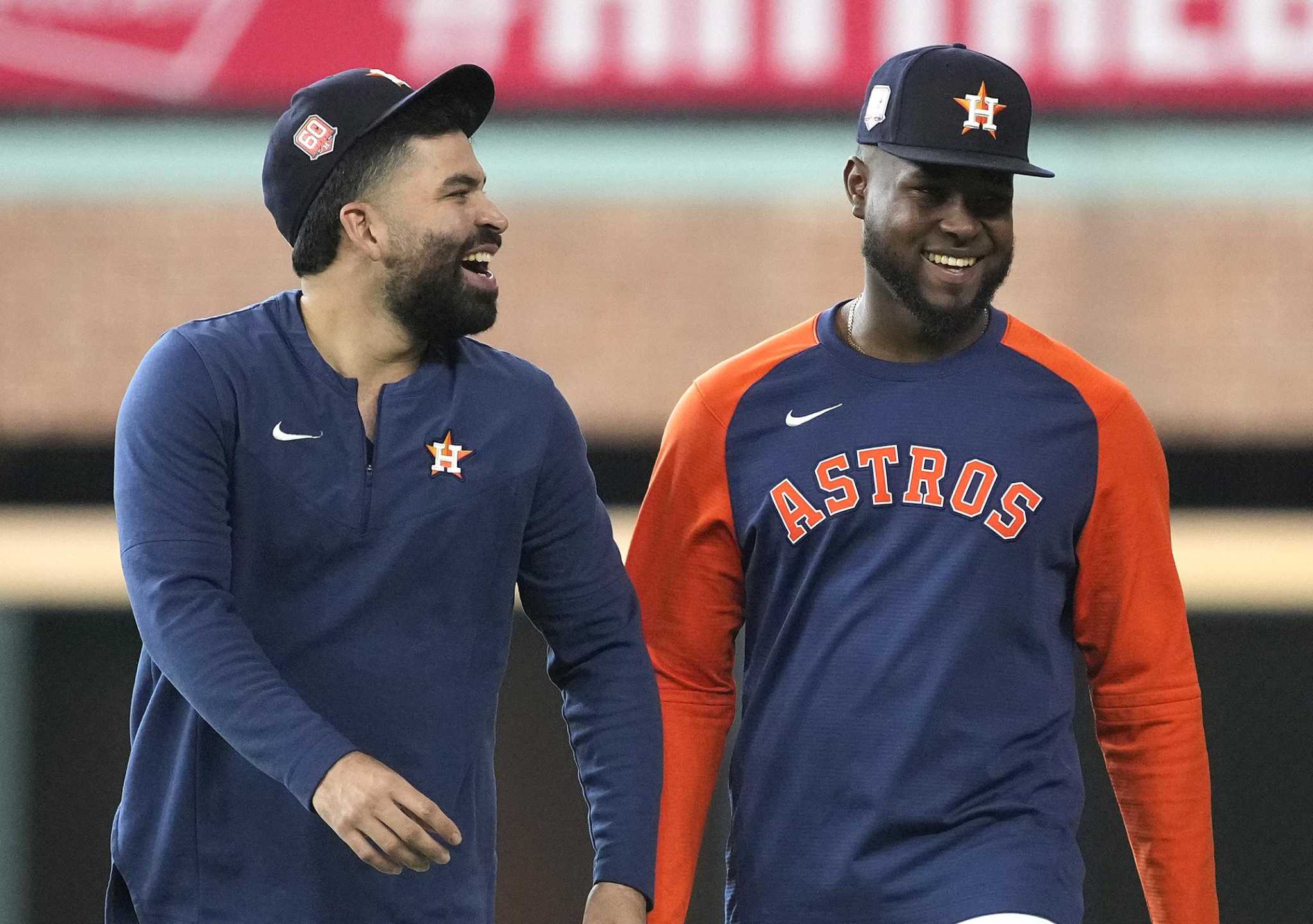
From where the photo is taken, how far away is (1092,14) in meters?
8.67

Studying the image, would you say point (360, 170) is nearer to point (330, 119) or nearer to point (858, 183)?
point (330, 119)

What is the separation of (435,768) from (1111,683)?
4.22 ft

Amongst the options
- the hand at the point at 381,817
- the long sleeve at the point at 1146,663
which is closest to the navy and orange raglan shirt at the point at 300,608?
the hand at the point at 381,817

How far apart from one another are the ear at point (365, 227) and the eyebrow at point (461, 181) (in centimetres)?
13

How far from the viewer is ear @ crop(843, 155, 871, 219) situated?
3730mm

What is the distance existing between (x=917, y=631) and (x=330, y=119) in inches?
52.5

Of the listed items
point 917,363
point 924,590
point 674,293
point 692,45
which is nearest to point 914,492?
point 924,590

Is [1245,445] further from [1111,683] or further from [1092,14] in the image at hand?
[1111,683]

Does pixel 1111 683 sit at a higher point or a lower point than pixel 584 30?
lower

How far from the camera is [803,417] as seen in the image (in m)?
3.68

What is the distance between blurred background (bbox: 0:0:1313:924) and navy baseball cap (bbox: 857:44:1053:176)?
506cm

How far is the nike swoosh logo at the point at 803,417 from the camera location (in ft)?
12.0

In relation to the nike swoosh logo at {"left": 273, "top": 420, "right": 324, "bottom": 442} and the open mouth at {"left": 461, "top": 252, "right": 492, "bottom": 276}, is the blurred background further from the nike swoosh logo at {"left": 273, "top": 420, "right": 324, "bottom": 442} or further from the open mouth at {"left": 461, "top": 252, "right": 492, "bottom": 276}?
the nike swoosh logo at {"left": 273, "top": 420, "right": 324, "bottom": 442}

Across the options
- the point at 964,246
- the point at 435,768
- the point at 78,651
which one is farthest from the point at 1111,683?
the point at 78,651
